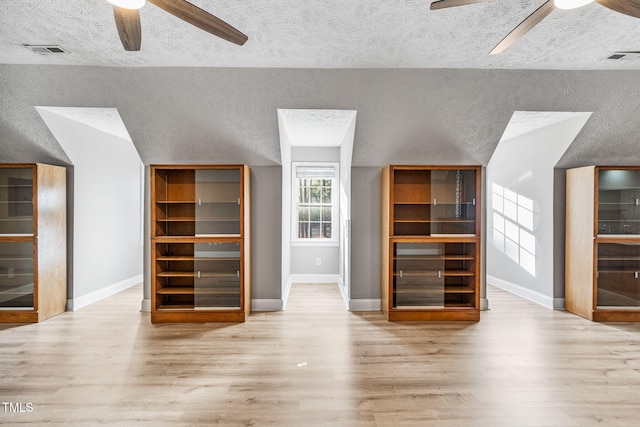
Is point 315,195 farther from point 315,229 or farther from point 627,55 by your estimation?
point 627,55

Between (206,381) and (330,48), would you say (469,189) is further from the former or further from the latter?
(206,381)

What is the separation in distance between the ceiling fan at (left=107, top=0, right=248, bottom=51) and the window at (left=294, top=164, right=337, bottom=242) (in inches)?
161

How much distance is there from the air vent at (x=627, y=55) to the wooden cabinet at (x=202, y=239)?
374 cm

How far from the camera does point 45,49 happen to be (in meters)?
3.16

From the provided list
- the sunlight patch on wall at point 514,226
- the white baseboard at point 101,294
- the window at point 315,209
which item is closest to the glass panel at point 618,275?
the sunlight patch on wall at point 514,226

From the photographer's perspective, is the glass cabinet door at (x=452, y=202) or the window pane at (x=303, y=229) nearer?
the glass cabinet door at (x=452, y=202)

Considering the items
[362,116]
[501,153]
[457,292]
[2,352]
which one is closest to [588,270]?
[457,292]

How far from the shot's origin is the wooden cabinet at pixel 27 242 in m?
4.00

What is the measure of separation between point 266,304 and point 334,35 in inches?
122

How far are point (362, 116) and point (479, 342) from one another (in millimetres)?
2570

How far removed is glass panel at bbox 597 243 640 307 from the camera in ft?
13.5

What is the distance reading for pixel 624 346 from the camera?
333 centimetres

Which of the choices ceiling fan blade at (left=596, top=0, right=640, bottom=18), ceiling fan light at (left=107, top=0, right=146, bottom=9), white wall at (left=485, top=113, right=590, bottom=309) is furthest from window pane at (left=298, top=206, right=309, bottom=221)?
ceiling fan blade at (left=596, top=0, right=640, bottom=18)

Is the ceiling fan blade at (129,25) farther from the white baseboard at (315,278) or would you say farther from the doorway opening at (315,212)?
the white baseboard at (315,278)
